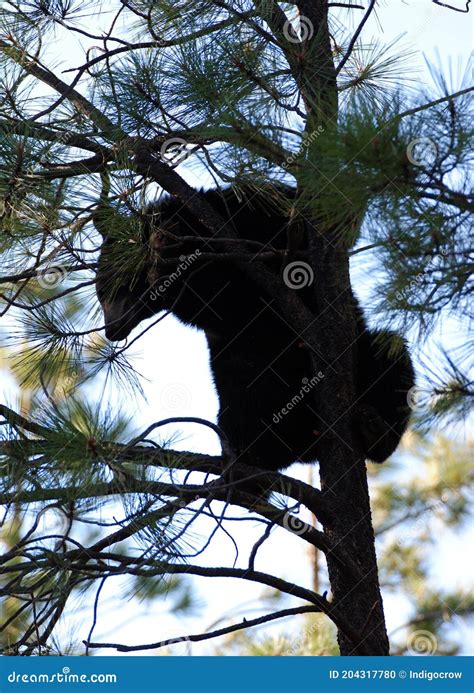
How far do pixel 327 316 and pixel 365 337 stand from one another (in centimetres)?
40

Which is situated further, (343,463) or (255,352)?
(255,352)

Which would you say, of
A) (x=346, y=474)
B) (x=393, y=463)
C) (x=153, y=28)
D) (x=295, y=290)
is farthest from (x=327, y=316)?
(x=393, y=463)

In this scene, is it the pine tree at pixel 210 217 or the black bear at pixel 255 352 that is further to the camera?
the black bear at pixel 255 352

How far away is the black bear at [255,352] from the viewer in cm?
377

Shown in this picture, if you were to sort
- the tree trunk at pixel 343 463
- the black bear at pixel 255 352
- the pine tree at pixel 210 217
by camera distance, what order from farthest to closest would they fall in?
1. the black bear at pixel 255 352
2. the tree trunk at pixel 343 463
3. the pine tree at pixel 210 217

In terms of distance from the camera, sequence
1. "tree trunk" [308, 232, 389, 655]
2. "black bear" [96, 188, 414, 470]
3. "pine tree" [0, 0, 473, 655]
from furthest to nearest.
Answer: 1. "black bear" [96, 188, 414, 470]
2. "tree trunk" [308, 232, 389, 655]
3. "pine tree" [0, 0, 473, 655]

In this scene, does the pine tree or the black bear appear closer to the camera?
the pine tree

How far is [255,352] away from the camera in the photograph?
4191mm

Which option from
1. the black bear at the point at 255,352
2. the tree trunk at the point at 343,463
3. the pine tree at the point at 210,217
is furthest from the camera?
the black bear at the point at 255,352

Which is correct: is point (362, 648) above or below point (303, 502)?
below

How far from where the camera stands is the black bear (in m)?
3.77

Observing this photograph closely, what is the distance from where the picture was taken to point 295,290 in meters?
3.79

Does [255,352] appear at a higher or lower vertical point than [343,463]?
higher

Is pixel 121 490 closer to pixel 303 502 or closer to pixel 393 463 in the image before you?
pixel 303 502
